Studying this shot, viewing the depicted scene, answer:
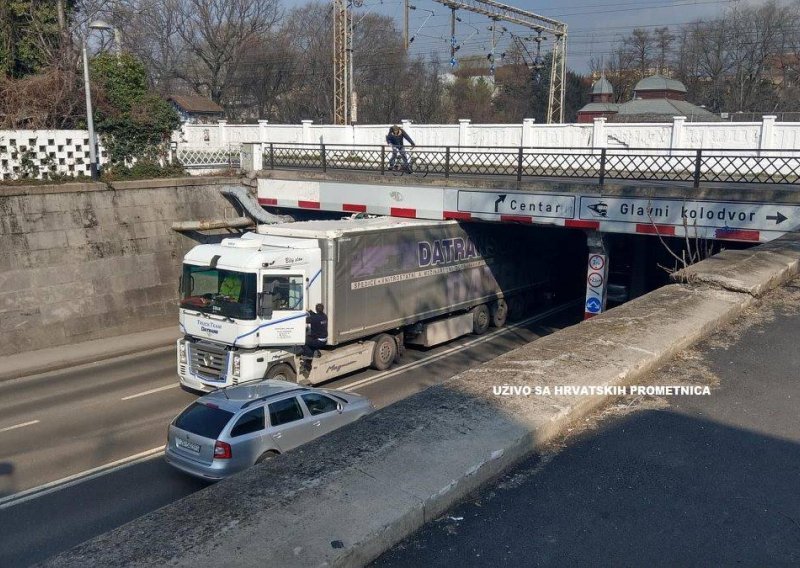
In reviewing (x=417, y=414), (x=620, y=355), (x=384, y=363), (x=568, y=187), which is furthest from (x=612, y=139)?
(x=417, y=414)

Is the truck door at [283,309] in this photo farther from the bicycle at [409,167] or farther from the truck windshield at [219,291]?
the bicycle at [409,167]

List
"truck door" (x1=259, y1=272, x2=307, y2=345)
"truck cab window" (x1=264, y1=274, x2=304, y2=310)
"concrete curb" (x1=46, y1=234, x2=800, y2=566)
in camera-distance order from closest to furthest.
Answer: "concrete curb" (x1=46, y1=234, x2=800, y2=566) < "truck door" (x1=259, y1=272, x2=307, y2=345) < "truck cab window" (x1=264, y1=274, x2=304, y2=310)

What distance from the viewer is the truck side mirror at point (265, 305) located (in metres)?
13.4

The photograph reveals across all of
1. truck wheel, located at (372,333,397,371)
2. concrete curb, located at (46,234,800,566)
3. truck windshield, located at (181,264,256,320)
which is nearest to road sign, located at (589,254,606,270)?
truck wheel, located at (372,333,397,371)

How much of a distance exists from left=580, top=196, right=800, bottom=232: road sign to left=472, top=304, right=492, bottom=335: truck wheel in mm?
4158

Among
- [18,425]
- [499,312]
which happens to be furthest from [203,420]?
[499,312]

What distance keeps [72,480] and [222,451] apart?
2.76 m

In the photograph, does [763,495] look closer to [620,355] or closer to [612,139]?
[620,355]

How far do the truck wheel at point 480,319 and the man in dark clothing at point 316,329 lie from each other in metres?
6.52

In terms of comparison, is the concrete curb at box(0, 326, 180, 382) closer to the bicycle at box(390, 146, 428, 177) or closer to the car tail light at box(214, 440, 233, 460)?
the bicycle at box(390, 146, 428, 177)

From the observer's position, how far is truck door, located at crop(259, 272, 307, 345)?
1347cm

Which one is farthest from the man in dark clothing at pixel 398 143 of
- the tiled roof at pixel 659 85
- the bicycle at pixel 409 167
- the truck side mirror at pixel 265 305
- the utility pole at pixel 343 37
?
the tiled roof at pixel 659 85

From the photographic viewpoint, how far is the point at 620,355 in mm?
5133

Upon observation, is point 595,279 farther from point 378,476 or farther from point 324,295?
point 378,476
